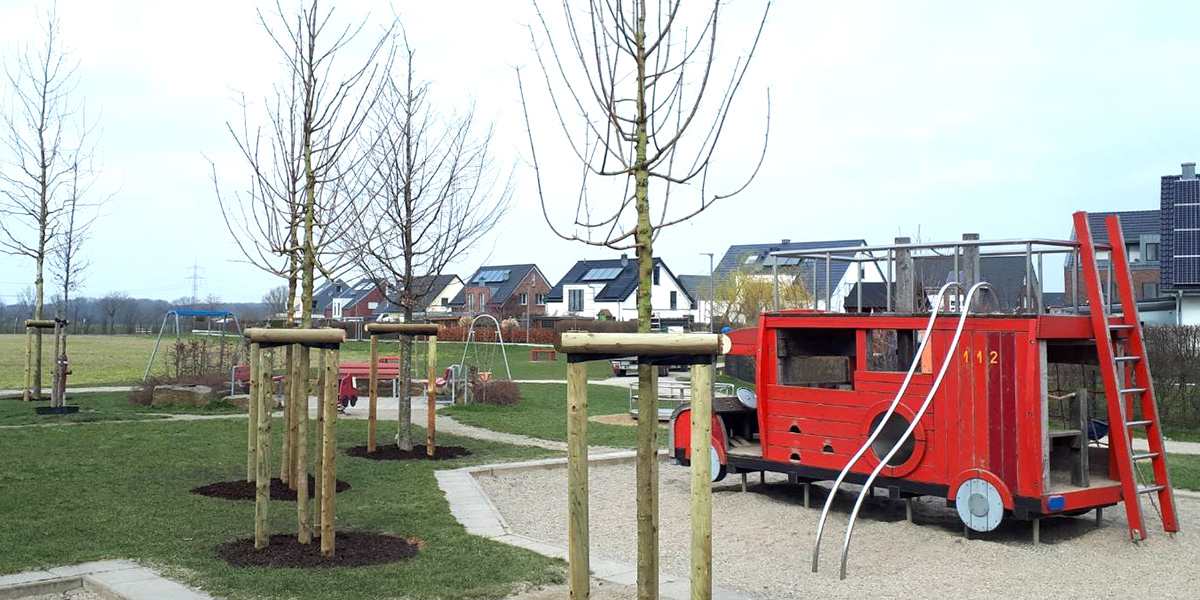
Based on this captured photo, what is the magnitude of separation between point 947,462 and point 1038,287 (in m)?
1.81

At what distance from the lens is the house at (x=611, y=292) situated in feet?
265

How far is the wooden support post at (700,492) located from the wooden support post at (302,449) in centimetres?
380

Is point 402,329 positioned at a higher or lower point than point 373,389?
higher

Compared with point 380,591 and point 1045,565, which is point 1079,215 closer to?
point 1045,565

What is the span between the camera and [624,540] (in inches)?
356

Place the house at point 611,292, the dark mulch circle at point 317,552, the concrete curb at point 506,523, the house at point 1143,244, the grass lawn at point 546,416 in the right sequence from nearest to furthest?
the concrete curb at point 506,523 < the dark mulch circle at point 317,552 < the grass lawn at point 546,416 < the house at point 1143,244 < the house at point 611,292

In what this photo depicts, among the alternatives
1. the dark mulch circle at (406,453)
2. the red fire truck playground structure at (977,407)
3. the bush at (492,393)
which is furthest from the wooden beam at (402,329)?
the bush at (492,393)

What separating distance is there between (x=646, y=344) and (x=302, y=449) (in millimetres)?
3948

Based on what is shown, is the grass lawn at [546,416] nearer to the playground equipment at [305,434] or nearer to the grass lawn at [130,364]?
the grass lawn at [130,364]

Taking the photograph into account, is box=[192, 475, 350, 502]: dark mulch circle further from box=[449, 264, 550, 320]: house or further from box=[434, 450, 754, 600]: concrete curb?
box=[449, 264, 550, 320]: house

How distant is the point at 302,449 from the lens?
7812 mm

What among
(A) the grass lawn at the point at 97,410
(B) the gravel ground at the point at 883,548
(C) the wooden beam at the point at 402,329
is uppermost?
(C) the wooden beam at the point at 402,329

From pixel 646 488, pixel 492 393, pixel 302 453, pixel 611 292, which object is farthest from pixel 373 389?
pixel 611 292

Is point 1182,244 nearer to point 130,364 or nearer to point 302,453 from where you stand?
Answer: point 302,453
